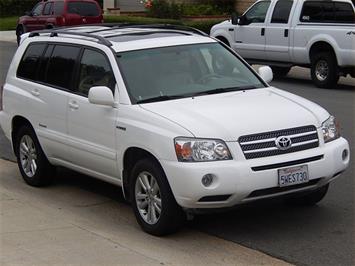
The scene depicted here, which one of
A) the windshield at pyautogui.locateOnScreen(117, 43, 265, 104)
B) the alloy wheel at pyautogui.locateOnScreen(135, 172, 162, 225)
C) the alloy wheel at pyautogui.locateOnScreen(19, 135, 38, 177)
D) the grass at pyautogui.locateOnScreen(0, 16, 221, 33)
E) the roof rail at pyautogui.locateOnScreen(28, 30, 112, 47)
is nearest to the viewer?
the alloy wheel at pyautogui.locateOnScreen(135, 172, 162, 225)

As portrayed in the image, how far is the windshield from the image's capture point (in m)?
6.23

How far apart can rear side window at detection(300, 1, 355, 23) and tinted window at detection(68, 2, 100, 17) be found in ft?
42.6

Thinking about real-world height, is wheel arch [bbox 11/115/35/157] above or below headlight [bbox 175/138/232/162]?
below

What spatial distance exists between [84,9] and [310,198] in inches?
858

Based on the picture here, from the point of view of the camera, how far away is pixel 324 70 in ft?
50.1

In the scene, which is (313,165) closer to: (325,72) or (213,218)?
(213,218)

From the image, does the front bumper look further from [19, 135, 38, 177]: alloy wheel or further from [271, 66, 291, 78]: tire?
[271, 66, 291, 78]: tire

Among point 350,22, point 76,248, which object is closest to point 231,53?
point 76,248

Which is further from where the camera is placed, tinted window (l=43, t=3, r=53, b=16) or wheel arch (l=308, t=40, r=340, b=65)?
tinted window (l=43, t=3, r=53, b=16)

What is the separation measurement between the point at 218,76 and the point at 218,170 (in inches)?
62.3

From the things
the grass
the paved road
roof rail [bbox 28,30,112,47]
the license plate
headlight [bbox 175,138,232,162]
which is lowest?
the grass

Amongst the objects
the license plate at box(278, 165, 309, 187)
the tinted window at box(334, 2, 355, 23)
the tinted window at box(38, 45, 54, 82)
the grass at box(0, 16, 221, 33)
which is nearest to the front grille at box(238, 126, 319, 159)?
the license plate at box(278, 165, 309, 187)

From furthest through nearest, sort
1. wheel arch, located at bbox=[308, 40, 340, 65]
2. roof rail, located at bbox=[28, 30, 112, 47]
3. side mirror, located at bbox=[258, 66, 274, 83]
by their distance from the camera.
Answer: wheel arch, located at bbox=[308, 40, 340, 65]
side mirror, located at bbox=[258, 66, 274, 83]
roof rail, located at bbox=[28, 30, 112, 47]

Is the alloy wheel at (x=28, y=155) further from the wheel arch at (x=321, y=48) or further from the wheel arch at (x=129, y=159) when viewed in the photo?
the wheel arch at (x=321, y=48)
